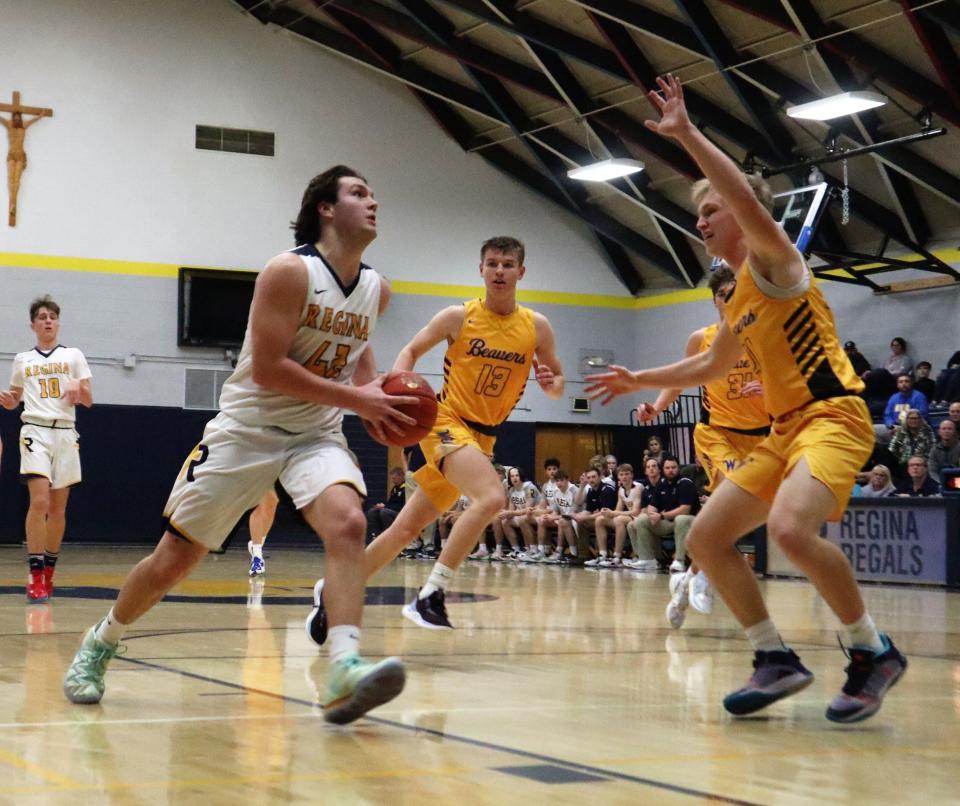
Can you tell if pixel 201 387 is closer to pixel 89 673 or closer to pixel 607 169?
pixel 607 169

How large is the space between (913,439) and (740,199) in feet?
38.6

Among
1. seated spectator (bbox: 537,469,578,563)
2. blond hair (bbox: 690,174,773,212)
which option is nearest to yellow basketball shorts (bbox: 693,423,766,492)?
blond hair (bbox: 690,174,773,212)

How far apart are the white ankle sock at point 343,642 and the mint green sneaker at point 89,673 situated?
2.93 feet

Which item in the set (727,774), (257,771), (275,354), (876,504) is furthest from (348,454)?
(876,504)

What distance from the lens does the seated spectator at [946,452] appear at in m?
14.5

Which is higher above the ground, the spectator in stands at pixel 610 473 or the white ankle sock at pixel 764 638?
the white ankle sock at pixel 764 638

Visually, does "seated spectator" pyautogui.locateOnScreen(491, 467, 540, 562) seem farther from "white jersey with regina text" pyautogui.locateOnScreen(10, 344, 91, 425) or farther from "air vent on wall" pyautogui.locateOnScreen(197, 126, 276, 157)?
"white jersey with regina text" pyautogui.locateOnScreen(10, 344, 91, 425)

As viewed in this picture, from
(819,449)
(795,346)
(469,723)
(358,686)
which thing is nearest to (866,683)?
(819,449)

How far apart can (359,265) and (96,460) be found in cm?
1875

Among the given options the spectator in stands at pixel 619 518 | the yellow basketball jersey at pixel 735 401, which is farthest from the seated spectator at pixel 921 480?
the yellow basketball jersey at pixel 735 401

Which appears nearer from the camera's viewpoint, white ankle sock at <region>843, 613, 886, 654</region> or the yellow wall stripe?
white ankle sock at <region>843, 613, 886, 654</region>

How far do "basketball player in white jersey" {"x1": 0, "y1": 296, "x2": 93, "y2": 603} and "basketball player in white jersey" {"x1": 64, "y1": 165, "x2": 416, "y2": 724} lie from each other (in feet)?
15.5

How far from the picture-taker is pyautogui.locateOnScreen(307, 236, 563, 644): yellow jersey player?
665 cm

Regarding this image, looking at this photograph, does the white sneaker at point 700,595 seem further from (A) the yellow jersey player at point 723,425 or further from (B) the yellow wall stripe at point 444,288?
(B) the yellow wall stripe at point 444,288
